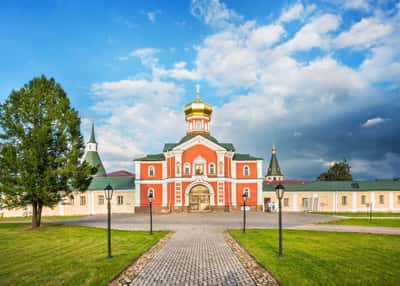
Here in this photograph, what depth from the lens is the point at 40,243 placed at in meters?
16.7

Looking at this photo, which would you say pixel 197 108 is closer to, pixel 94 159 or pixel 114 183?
pixel 114 183

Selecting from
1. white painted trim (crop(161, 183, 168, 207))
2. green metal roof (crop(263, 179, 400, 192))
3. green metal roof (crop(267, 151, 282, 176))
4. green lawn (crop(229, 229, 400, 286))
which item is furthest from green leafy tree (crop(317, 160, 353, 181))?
green lawn (crop(229, 229, 400, 286))

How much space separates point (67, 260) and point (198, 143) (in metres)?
31.3

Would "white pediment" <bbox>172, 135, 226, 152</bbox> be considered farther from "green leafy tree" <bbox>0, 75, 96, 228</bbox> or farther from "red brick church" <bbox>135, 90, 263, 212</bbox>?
"green leafy tree" <bbox>0, 75, 96, 228</bbox>

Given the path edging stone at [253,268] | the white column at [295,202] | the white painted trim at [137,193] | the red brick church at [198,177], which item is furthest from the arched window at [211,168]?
the path edging stone at [253,268]

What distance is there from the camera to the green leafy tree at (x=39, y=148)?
23.3 metres

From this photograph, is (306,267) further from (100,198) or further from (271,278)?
(100,198)

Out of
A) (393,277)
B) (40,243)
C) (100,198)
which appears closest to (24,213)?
(100,198)

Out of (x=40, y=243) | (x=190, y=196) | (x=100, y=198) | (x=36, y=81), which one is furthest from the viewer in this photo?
(x=100, y=198)

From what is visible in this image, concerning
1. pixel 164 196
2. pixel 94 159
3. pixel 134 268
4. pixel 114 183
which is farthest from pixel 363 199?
pixel 94 159

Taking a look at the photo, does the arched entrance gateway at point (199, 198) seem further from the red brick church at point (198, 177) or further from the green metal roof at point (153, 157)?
the green metal roof at point (153, 157)

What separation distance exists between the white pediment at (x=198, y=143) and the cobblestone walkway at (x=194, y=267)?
26628 millimetres

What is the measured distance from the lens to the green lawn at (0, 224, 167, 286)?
31.0 ft

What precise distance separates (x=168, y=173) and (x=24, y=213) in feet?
63.0
